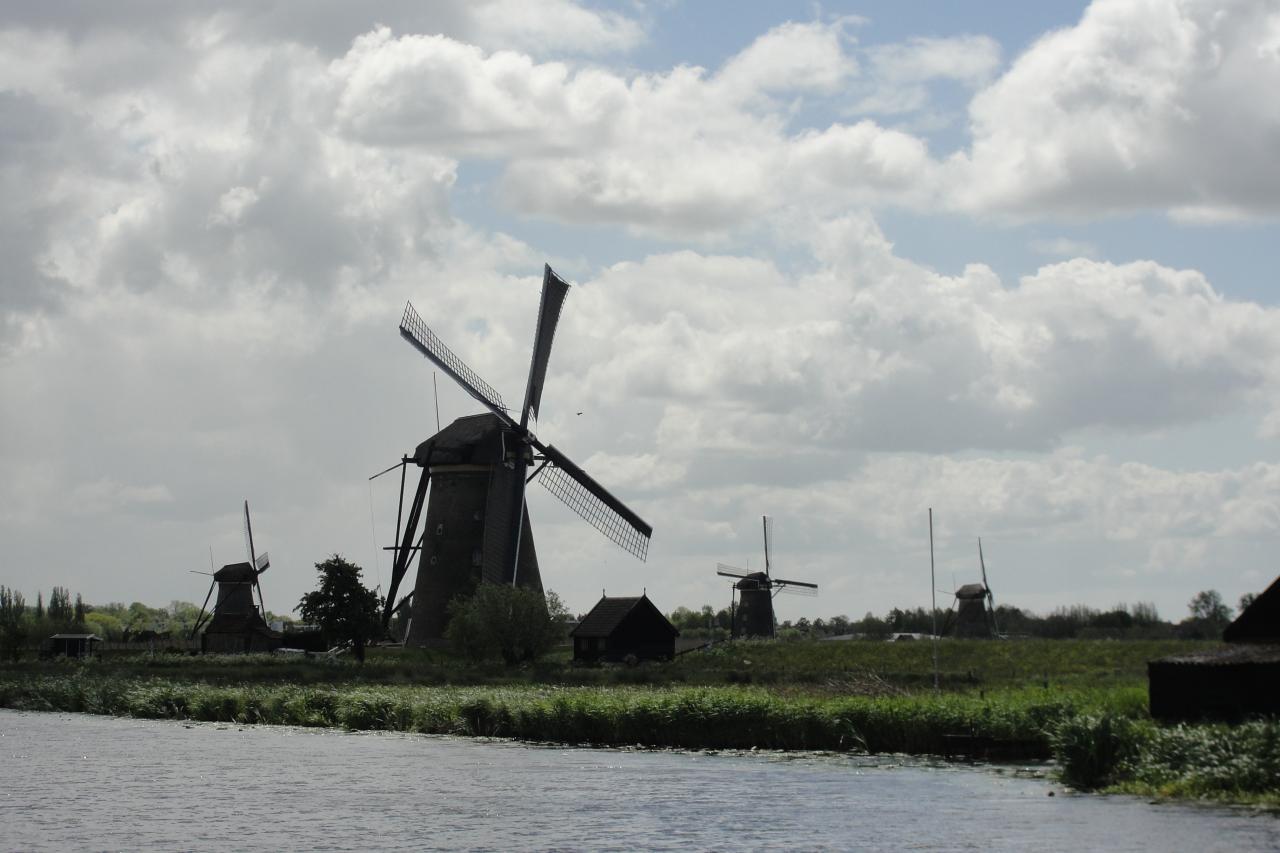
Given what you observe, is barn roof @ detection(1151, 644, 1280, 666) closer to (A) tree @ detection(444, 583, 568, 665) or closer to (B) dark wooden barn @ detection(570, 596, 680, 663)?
(A) tree @ detection(444, 583, 568, 665)

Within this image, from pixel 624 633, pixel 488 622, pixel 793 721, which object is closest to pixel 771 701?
pixel 793 721

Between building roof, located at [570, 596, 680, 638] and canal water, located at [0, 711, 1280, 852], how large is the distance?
27563 millimetres

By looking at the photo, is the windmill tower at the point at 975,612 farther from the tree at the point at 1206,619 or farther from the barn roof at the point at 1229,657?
the barn roof at the point at 1229,657

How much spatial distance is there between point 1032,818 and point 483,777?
11.1 metres

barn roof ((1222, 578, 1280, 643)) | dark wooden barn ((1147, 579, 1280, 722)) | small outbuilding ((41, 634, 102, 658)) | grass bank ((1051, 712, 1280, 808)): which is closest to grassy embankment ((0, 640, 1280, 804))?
grass bank ((1051, 712, 1280, 808))

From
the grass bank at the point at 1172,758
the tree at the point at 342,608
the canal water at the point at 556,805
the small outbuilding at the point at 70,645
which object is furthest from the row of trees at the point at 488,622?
the small outbuilding at the point at 70,645

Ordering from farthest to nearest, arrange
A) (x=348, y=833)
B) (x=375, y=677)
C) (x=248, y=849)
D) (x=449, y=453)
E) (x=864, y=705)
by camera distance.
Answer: (x=449, y=453), (x=375, y=677), (x=864, y=705), (x=348, y=833), (x=248, y=849)

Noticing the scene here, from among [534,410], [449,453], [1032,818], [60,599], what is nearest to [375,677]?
[449,453]

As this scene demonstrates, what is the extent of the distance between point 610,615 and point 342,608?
10932mm

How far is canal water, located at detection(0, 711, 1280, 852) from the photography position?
21.8 m

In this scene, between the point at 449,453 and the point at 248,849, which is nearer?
the point at 248,849

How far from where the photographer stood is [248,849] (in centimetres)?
2189

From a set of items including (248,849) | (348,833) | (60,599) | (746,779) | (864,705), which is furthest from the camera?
(60,599)

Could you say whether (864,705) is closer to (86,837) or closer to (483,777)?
(483,777)
